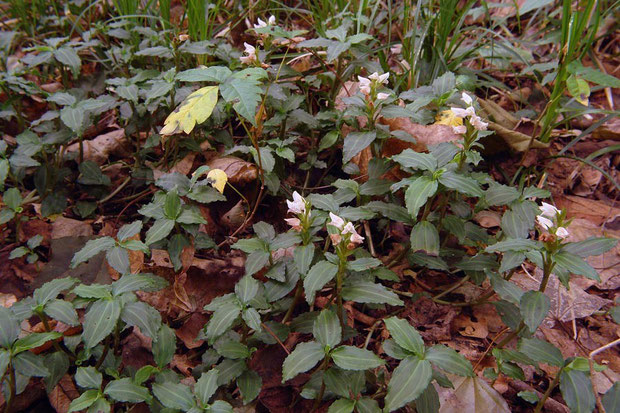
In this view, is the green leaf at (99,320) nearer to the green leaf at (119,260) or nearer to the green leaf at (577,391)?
the green leaf at (119,260)

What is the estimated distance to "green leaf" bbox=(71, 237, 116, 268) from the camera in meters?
1.70

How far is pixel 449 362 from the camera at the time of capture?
136 cm

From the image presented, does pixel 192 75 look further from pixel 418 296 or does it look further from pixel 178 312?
pixel 418 296

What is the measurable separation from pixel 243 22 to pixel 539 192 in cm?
240

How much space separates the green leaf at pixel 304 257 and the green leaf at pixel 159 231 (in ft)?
1.83

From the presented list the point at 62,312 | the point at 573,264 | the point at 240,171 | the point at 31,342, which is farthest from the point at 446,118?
the point at 31,342

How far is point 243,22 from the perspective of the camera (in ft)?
10.9

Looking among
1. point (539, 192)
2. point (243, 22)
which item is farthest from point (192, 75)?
point (243, 22)

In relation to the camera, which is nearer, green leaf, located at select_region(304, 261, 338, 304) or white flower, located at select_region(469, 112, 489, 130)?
green leaf, located at select_region(304, 261, 338, 304)

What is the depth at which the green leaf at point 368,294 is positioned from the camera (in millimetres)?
1508

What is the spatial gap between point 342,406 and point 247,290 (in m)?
0.50

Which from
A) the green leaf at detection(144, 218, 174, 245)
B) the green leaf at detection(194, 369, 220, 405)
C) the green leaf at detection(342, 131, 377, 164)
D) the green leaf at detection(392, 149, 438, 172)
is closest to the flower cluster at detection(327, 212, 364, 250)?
the green leaf at detection(392, 149, 438, 172)

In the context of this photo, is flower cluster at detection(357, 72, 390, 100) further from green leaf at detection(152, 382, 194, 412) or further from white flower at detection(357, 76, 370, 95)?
green leaf at detection(152, 382, 194, 412)

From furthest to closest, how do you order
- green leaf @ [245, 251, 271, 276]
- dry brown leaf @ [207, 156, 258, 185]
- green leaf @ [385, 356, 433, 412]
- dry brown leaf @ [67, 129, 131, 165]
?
dry brown leaf @ [67, 129, 131, 165] < dry brown leaf @ [207, 156, 258, 185] < green leaf @ [245, 251, 271, 276] < green leaf @ [385, 356, 433, 412]
